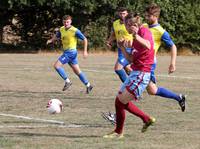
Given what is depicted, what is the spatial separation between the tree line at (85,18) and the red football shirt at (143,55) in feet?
94.5

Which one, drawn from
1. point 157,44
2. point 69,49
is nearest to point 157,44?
point 157,44

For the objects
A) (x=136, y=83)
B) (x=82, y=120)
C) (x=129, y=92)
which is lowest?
(x=82, y=120)

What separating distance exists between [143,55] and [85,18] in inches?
1234

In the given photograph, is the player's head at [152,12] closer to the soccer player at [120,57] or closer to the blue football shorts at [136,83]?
the blue football shorts at [136,83]

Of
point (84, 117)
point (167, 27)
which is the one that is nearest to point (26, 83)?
point (84, 117)

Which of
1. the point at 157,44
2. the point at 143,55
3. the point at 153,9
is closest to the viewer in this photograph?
the point at 143,55

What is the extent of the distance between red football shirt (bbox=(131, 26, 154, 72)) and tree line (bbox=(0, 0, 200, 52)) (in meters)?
28.8

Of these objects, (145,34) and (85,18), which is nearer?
(145,34)

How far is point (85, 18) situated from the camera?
40250mm

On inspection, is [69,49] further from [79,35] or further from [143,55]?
[143,55]

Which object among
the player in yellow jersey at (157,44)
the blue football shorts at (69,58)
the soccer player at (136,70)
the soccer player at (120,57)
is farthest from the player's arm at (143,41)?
the blue football shorts at (69,58)

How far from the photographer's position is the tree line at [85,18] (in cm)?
3859

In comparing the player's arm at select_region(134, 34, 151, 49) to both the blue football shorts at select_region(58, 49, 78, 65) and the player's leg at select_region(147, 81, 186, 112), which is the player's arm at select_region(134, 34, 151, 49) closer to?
the player's leg at select_region(147, 81, 186, 112)

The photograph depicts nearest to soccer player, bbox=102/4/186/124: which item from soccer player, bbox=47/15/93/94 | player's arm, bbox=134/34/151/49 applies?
player's arm, bbox=134/34/151/49
